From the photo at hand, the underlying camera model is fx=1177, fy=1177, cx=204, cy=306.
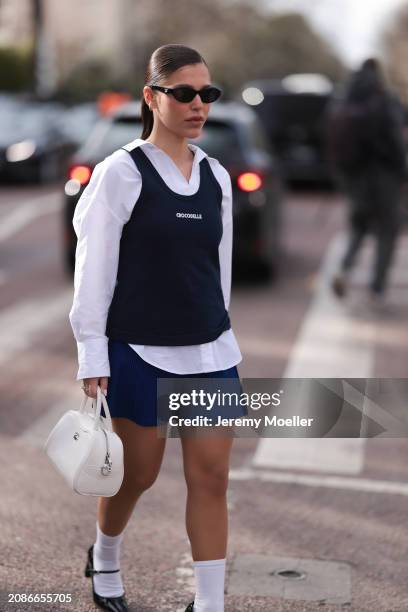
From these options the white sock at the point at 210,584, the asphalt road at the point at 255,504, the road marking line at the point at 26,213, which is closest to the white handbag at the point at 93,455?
the white sock at the point at 210,584

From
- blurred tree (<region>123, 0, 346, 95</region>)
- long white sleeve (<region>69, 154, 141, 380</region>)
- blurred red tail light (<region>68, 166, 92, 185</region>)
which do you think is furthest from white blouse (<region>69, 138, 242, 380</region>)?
blurred tree (<region>123, 0, 346, 95</region>)

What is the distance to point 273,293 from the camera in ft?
35.0

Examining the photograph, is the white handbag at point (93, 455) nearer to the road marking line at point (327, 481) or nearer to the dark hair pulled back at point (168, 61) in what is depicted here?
the dark hair pulled back at point (168, 61)

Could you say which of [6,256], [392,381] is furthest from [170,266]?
[6,256]

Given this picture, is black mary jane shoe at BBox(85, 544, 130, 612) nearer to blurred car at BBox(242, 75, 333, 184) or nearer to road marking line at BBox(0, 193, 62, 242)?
road marking line at BBox(0, 193, 62, 242)

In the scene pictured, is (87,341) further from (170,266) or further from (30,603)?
(30,603)

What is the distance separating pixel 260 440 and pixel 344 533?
54.3 inches

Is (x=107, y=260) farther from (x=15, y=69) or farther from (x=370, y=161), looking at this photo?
(x=15, y=69)

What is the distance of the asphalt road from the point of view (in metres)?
4.04

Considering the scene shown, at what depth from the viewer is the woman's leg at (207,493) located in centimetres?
343

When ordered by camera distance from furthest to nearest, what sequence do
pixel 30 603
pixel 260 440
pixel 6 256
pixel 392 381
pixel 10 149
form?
pixel 10 149, pixel 6 256, pixel 392 381, pixel 260 440, pixel 30 603

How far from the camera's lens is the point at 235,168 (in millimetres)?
10617

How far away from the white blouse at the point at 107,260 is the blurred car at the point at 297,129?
1765 cm

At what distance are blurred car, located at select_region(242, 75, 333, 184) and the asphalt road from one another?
40.8ft
